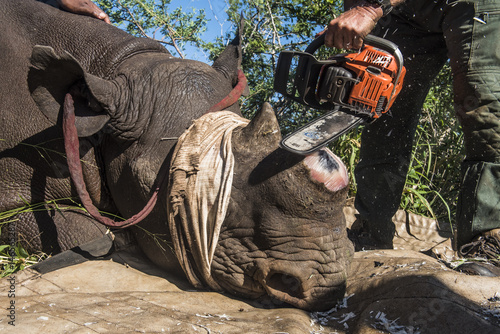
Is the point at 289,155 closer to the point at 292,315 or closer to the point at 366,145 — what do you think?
the point at 292,315

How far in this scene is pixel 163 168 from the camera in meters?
2.58

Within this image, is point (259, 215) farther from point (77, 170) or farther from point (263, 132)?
point (77, 170)

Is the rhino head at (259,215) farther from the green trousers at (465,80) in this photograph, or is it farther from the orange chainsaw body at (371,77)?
the green trousers at (465,80)

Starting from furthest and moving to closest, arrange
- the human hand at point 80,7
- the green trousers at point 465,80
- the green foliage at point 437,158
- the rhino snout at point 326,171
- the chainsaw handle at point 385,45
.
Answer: the green foliage at point 437,158
the human hand at point 80,7
the green trousers at point 465,80
the chainsaw handle at point 385,45
the rhino snout at point 326,171

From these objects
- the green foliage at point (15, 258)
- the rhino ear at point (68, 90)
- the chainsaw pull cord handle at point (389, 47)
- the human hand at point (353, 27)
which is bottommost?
the green foliage at point (15, 258)

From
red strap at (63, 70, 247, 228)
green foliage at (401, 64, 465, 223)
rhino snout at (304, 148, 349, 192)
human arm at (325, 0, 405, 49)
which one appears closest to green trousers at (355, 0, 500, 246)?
human arm at (325, 0, 405, 49)

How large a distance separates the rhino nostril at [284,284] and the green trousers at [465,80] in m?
1.58

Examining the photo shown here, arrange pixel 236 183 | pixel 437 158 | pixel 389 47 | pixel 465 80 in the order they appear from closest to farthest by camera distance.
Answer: pixel 236 183 → pixel 389 47 → pixel 465 80 → pixel 437 158

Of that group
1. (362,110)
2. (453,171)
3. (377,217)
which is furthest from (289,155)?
(453,171)

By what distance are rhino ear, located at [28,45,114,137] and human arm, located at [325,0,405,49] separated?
1.36 metres

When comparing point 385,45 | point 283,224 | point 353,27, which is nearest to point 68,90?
point 283,224

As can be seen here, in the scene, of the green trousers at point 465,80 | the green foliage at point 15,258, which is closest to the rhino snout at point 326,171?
the green trousers at point 465,80

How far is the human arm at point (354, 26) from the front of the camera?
Answer: 2799 mm

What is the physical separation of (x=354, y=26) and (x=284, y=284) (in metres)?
1.54
